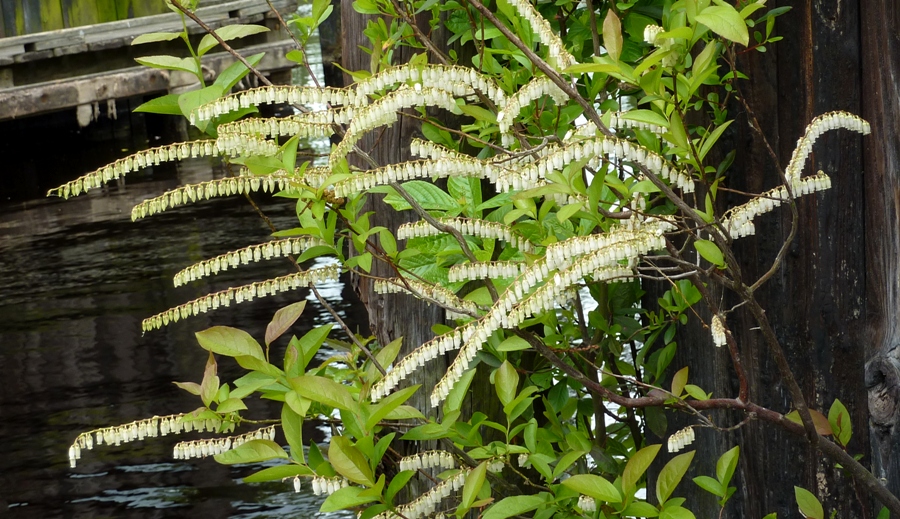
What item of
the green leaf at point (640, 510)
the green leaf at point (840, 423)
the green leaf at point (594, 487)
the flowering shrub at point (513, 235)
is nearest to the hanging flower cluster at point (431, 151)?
the flowering shrub at point (513, 235)

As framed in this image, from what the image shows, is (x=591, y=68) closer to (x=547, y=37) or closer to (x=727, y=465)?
(x=547, y=37)

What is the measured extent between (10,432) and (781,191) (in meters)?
4.51

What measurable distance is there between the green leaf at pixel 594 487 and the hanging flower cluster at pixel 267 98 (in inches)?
32.6

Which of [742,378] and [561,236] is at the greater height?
[561,236]

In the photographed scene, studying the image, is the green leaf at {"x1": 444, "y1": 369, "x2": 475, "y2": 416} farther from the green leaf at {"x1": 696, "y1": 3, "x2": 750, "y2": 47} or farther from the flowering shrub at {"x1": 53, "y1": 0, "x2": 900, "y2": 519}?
the green leaf at {"x1": 696, "y1": 3, "x2": 750, "y2": 47}

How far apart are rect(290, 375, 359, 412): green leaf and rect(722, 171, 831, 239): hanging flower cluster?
0.76 m

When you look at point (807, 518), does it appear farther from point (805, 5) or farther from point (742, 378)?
point (805, 5)

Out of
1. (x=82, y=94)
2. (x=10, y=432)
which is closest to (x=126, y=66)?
(x=82, y=94)

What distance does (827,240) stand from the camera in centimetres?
208

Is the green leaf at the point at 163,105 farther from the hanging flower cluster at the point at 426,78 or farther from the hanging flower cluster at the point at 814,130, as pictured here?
the hanging flower cluster at the point at 814,130

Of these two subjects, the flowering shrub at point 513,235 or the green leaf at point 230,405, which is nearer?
the flowering shrub at point 513,235

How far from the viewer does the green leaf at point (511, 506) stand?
2.00m

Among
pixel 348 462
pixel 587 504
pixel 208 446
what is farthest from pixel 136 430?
pixel 587 504

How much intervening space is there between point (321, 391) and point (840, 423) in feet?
3.23
